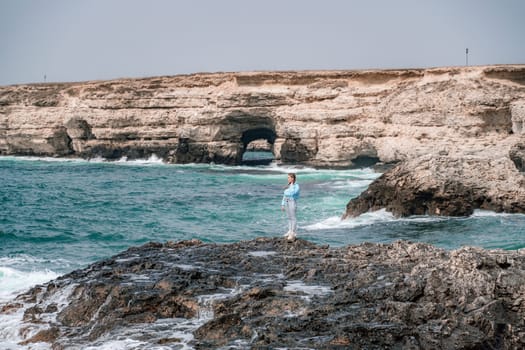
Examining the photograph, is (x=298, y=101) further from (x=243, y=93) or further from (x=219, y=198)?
(x=219, y=198)

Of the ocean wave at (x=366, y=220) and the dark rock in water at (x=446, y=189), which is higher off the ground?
the dark rock in water at (x=446, y=189)

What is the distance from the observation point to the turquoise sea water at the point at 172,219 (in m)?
15.9

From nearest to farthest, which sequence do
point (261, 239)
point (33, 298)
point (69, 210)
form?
point (33, 298), point (261, 239), point (69, 210)

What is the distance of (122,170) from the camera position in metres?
40.8

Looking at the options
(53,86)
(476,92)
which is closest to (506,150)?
(476,92)

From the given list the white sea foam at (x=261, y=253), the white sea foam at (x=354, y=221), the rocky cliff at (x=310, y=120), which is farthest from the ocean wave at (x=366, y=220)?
the white sea foam at (x=261, y=253)

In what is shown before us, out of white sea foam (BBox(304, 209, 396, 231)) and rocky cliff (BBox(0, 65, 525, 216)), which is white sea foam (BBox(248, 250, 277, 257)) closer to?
white sea foam (BBox(304, 209, 396, 231))

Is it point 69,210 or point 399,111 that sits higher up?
point 399,111

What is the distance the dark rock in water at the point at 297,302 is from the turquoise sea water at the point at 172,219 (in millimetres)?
2472

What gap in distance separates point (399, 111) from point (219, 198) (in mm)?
15005

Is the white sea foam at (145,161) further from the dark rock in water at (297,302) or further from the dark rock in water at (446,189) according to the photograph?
the dark rock in water at (297,302)

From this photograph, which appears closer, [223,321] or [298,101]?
[223,321]

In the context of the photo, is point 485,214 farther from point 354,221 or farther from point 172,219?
point 172,219

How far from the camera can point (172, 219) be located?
21.3 m
